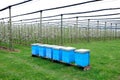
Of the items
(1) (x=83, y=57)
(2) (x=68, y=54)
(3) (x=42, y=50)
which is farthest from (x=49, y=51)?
(1) (x=83, y=57)

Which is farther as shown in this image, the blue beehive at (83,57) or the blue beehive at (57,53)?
the blue beehive at (57,53)

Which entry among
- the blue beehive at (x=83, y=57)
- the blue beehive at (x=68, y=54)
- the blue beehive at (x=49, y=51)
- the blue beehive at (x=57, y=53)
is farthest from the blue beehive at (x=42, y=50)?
the blue beehive at (x=83, y=57)

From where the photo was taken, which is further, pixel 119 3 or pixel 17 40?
pixel 17 40

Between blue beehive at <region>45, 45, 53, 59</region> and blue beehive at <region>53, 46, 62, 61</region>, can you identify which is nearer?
blue beehive at <region>53, 46, 62, 61</region>

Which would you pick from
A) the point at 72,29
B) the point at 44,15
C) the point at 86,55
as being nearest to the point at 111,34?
the point at 72,29

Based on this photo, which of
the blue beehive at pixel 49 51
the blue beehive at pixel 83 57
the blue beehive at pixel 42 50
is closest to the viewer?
the blue beehive at pixel 83 57

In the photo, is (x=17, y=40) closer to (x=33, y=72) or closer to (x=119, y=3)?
(x=119, y=3)

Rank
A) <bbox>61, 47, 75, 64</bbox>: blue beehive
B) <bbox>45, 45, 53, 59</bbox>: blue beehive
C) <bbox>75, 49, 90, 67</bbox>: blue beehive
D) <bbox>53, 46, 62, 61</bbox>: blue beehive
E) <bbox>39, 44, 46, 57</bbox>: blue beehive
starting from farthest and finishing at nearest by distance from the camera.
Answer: <bbox>39, 44, 46, 57</bbox>: blue beehive, <bbox>45, 45, 53, 59</bbox>: blue beehive, <bbox>53, 46, 62, 61</bbox>: blue beehive, <bbox>61, 47, 75, 64</bbox>: blue beehive, <bbox>75, 49, 90, 67</bbox>: blue beehive

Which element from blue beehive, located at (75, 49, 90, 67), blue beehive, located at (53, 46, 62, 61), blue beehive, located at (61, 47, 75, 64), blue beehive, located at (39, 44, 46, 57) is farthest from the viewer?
blue beehive, located at (39, 44, 46, 57)

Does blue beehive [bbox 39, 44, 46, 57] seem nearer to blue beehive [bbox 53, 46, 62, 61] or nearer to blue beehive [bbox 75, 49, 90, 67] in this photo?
blue beehive [bbox 53, 46, 62, 61]

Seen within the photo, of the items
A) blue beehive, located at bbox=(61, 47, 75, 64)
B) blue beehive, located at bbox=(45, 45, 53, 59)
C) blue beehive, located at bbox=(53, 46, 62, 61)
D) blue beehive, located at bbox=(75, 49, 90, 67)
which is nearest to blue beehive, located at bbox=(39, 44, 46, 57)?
blue beehive, located at bbox=(45, 45, 53, 59)

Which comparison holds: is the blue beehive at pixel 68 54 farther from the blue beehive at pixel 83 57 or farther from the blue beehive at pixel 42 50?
the blue beehive at pixel 42 50

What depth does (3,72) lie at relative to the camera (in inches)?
278

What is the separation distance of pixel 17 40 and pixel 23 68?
12990mm
